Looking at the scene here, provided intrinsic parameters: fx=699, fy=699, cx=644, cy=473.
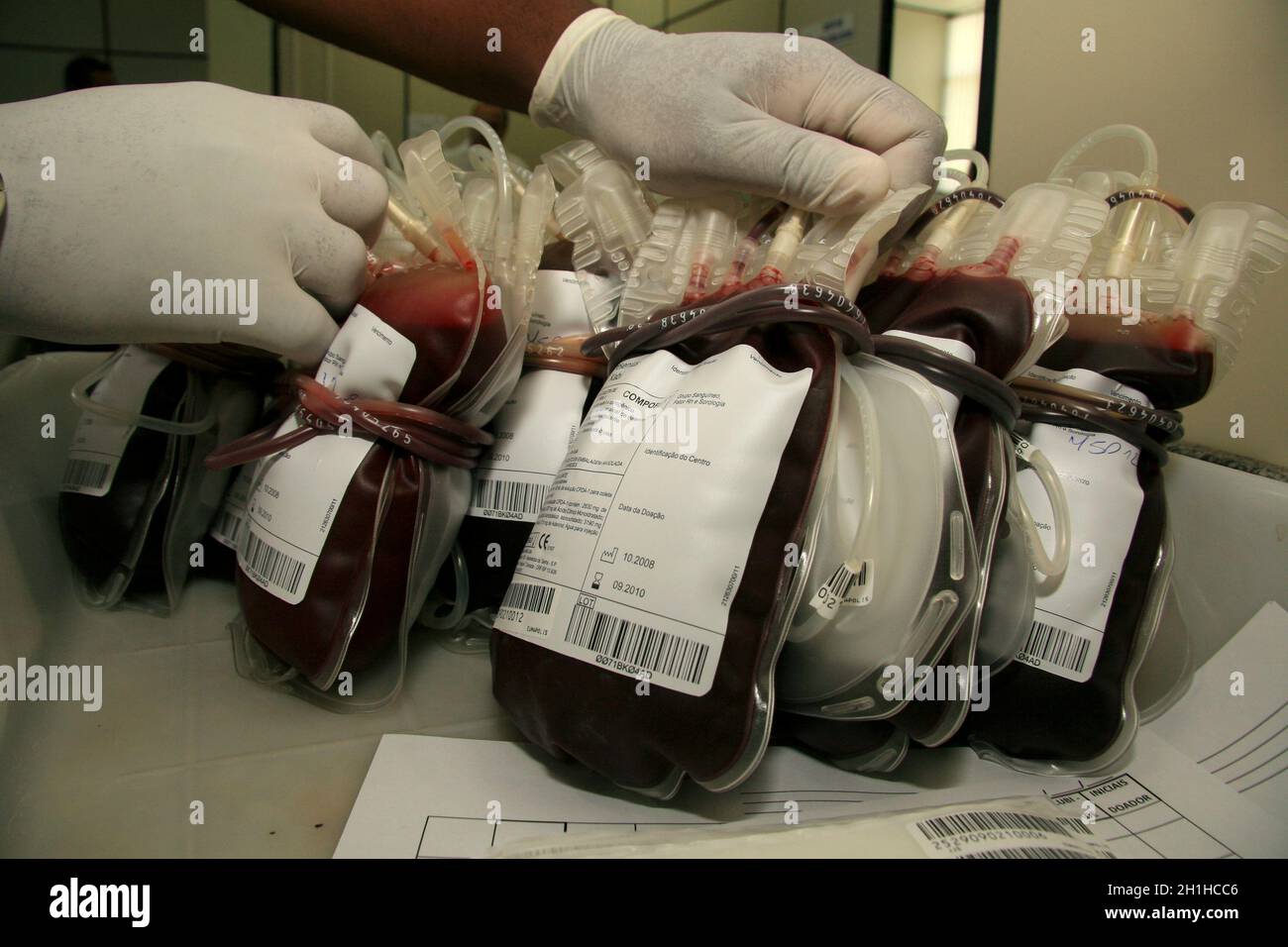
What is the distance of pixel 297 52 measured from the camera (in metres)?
2.15

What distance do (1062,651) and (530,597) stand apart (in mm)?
380

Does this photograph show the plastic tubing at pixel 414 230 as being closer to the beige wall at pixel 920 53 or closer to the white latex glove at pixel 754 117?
the white latex glove at pixel 754 117

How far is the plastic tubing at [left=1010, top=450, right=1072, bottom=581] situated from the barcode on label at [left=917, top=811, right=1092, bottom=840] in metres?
0.16

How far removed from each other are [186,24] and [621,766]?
2.24 meters

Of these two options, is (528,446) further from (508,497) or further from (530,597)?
(530,597)

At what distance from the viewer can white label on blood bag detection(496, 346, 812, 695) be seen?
1.38 ft

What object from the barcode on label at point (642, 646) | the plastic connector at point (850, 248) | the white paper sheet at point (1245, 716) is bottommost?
the white paper sheet at point (1245, 716)

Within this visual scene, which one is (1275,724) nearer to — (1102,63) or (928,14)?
(1102,63)

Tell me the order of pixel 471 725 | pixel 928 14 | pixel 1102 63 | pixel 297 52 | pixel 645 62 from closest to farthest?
pixel 471 725 → pixel 645 62 → pixel 1102 63 → pixel 928 14 → pixel 297 52

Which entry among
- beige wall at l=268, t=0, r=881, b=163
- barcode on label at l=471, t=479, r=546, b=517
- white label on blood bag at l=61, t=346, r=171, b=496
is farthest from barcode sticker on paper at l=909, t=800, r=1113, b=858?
beige wall at l=268, t=0, r=881, b=163

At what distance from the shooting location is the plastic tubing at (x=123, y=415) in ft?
2.02

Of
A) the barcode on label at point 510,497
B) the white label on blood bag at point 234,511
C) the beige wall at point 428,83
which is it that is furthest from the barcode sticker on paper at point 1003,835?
the beige wall at point 428,83

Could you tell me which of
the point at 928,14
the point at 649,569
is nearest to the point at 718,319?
the point at 649,569

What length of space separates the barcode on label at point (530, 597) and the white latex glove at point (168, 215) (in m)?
0.28
